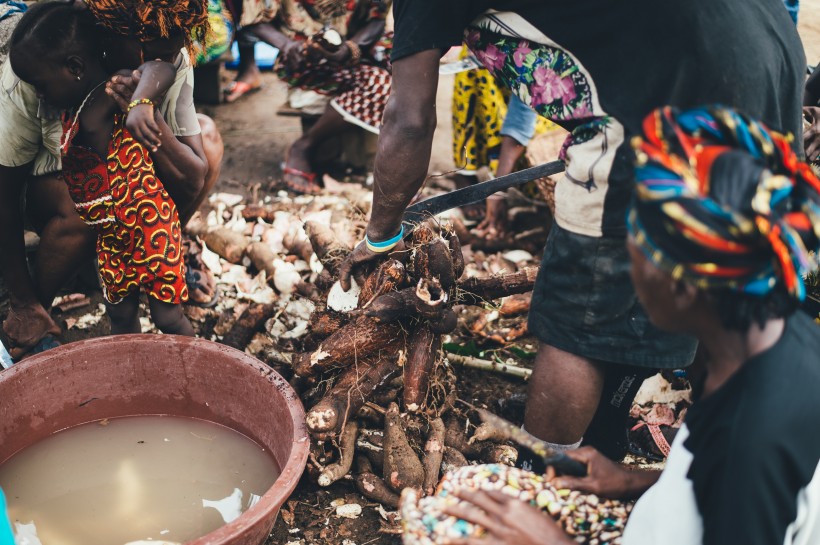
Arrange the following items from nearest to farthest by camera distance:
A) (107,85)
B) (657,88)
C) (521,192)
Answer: (657,88) → (107,85) → (521,192)

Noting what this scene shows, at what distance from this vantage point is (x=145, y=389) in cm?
230

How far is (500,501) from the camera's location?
1404 millimetres

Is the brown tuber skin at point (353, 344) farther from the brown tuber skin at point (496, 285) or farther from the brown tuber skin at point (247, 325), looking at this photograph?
the brown tuber skin at point (247, 325)

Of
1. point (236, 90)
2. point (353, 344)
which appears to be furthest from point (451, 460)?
point (236, 90)

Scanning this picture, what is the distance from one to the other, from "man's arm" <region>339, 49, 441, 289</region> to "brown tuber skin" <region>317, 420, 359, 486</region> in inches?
26.8

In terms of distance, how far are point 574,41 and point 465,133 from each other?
2.50 m

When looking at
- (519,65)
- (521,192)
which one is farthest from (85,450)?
(521,192)

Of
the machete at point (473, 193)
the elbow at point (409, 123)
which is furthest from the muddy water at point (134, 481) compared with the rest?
the elbow at point (409, 123)

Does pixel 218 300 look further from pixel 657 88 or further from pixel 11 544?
pixel 657 88

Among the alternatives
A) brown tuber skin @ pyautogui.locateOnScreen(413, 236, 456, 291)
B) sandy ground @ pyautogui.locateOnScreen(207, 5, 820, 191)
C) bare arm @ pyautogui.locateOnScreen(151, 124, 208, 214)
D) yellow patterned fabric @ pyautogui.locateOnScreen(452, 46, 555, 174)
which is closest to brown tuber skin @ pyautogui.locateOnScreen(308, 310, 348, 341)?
brown tuber skin @ pyautogui.locateOnScreen(413, 236, 456, 291)

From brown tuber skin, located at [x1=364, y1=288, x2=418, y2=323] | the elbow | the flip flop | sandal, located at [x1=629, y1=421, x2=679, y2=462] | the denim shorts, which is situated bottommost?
the flip flop

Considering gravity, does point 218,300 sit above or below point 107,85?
below

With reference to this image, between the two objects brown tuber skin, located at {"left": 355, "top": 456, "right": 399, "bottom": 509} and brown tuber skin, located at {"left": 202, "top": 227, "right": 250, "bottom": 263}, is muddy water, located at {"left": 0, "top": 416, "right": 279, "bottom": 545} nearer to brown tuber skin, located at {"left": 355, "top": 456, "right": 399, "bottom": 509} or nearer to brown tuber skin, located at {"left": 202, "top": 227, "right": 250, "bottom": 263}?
brown tuber skin, located at {"left": 355, "top": 456, "right": 399, "bottom": 509}

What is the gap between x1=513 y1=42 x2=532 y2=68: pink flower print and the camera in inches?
71.3
